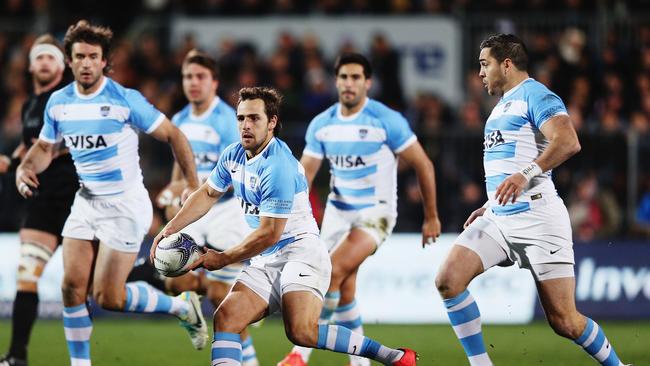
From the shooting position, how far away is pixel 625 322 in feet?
45.8

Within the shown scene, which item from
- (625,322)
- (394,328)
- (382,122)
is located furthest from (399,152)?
(625,322)

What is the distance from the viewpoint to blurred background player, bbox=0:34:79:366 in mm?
9547

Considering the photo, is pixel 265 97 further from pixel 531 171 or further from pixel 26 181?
pixel 26 181

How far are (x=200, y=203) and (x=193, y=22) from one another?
11220 mm

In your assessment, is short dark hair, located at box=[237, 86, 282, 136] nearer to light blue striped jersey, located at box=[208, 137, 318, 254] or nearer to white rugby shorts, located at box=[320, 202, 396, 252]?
light blue striped jersey, located at box=[208, 137, 318, 254]

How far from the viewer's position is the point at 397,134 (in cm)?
966

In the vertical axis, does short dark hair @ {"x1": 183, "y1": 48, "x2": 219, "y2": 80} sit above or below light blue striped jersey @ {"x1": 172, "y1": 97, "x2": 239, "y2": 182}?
above

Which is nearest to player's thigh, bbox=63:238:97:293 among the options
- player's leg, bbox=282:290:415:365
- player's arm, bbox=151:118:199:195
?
player's arm, bbox=151:118:199:195

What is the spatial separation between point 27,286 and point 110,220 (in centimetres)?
125

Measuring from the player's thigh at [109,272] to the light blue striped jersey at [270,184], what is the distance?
1.36 m

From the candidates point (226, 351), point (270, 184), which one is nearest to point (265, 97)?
point (270, 184)

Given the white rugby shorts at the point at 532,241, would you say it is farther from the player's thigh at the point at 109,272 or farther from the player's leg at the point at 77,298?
the player's leg at the point at 77,298

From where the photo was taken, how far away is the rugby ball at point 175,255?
7219 millimetres

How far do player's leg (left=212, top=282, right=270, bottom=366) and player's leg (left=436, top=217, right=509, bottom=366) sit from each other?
1408 mm
